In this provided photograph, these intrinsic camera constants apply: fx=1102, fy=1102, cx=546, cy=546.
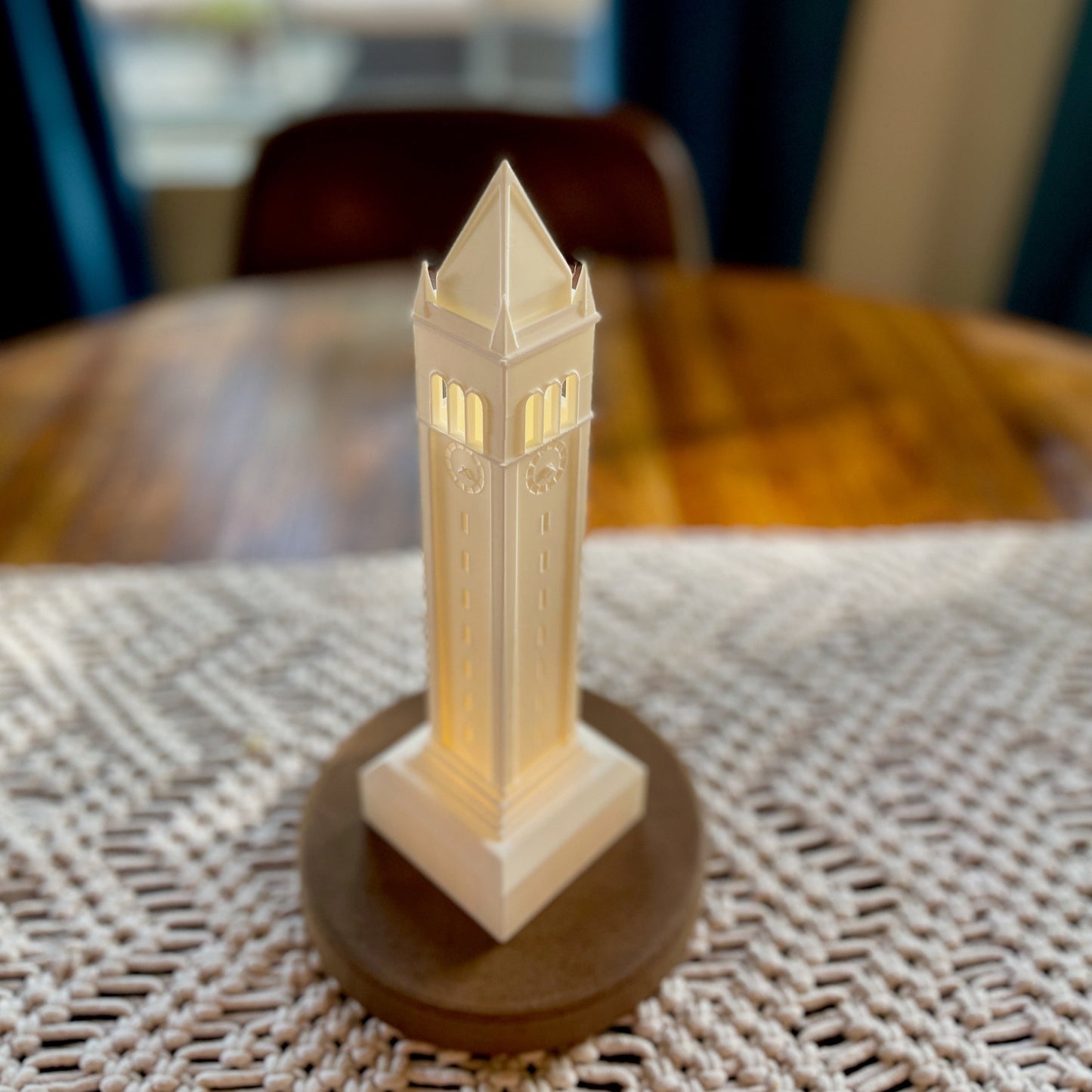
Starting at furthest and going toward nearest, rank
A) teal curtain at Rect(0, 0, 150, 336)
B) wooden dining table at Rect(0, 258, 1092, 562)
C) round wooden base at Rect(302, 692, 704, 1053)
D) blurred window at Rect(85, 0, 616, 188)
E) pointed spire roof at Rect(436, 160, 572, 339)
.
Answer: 1. blurred window at Rect(85, 0, 616, 188)
2. teal curtain at Rect(0, 0, 150, 336)
3. wooden dining table at Rect(0, 258, 1092, 562)
4. round wooden base at Rect(302, 692, 704, 1053)
5. pointed spire roof at Rect(436, 160, 572, 339)

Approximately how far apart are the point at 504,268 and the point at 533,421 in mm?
68

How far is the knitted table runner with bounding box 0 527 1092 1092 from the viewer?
0.55 m

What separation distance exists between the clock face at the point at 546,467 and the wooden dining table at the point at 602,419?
0.44 meters

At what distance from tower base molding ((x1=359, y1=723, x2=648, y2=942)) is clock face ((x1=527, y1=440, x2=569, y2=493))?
178 millimetres

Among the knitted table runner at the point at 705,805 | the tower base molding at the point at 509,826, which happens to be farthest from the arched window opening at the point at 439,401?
the knitted table runner at the point at 705,805

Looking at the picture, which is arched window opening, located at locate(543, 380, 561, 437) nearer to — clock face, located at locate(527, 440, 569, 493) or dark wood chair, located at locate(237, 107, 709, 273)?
clock face, located at locate(527, 440, 569, 493)

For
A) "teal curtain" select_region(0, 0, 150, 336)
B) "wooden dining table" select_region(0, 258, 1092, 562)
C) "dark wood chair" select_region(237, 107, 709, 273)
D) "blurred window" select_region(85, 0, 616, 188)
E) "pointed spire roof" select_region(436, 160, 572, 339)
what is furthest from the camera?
"blurred window" select_region(85, 0, 616, 188)

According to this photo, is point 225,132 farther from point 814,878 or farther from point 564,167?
point 814,878

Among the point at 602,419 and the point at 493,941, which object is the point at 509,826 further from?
the point at 602,419

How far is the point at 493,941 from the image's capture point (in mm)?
556

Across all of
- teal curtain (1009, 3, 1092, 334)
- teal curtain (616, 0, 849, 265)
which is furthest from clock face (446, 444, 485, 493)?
teal curtain (1009, 3, 1092, 334)

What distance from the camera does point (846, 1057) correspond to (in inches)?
21.6

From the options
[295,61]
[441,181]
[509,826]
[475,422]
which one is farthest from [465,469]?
[295,61]

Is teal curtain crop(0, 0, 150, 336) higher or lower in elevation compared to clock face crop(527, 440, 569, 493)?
lower
